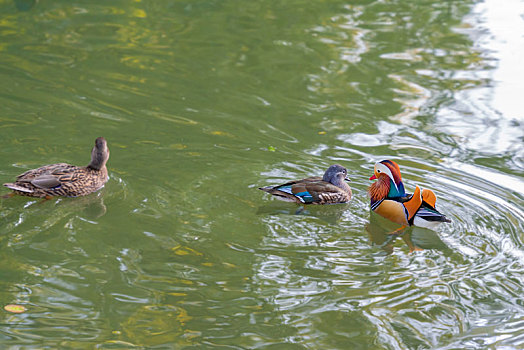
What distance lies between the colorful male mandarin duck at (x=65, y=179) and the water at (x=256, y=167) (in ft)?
0.51

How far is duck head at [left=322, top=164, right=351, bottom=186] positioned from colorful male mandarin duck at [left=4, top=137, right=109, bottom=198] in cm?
256

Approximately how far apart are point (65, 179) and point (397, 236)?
370 cm

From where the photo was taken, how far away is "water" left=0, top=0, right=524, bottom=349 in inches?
244

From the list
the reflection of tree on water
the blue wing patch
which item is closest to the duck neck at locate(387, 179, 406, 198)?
the reflection of tree on water

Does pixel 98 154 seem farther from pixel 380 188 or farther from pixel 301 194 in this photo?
pixel 380 188

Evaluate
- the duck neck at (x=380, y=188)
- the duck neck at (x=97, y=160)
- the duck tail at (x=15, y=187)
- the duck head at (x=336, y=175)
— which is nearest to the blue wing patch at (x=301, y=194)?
the duck head at (x=336, y=175)

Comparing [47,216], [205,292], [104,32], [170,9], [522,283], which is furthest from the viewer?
[170,9]

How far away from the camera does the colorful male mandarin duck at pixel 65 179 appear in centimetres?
783

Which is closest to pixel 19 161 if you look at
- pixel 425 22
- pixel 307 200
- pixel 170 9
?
pixel 307 200

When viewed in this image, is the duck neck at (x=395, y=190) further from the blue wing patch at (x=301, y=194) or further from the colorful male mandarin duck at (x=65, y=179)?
the colorful male mandarin duck at (x=65, y=179)

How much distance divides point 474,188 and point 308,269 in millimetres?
2843

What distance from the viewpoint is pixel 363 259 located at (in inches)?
282

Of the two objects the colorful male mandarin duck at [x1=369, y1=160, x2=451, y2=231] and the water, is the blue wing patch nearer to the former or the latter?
the water

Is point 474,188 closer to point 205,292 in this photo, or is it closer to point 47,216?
point 205,292
